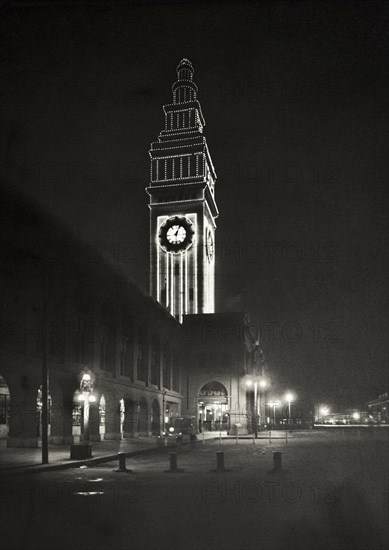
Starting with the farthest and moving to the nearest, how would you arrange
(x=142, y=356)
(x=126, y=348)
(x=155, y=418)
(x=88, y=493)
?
(x=155, y=418) < (x=142, y=356) < (x=126, y=348) < (x=88, y=493)

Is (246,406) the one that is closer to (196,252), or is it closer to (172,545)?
(196,252)

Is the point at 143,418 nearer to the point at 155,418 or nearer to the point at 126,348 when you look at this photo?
the point at 155,418

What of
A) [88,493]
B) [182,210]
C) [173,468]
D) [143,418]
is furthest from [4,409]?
[182,210]

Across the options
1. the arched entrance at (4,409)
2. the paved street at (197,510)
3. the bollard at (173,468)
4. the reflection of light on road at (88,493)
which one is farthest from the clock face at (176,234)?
the reflection of light on road at (88,493)

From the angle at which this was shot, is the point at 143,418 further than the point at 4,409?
Yes

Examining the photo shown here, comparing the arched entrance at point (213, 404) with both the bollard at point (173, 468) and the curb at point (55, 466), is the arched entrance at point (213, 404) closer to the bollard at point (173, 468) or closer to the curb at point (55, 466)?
the curb at point (55, 466)

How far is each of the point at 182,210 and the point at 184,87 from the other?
28197mm

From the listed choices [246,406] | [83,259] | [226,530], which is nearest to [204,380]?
[246,406]

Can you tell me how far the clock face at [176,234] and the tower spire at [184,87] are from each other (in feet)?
91.5

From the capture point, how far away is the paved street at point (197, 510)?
9.62m

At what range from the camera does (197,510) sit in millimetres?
12711

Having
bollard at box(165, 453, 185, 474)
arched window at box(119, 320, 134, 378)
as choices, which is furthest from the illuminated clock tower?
bollard at box(165, 453, 185, 474)

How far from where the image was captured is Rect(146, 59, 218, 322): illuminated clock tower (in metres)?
104

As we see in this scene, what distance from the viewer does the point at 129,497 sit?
1463 cm
